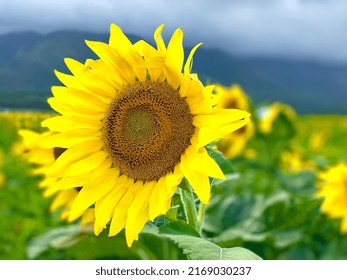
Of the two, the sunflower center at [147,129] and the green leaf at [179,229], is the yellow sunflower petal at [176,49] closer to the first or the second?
the sunflower center at [147,129]

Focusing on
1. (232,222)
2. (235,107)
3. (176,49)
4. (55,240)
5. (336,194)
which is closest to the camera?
(176,49)

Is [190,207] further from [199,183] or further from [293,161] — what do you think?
[293,161]

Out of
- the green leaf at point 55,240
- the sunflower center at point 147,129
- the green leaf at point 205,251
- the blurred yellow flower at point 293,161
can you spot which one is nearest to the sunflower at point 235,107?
the blurred yellow flower at point 293,161

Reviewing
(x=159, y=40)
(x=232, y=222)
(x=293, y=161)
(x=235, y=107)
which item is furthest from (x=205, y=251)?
(x=293, y=161)

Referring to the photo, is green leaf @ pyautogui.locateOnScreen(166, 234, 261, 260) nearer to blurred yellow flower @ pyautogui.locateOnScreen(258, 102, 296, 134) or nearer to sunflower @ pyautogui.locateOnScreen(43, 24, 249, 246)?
sunflower @ pyautogui.locateOnScreen(43, 24, 249, 246)

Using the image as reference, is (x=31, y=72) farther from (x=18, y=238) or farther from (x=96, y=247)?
(x=18, y=238)

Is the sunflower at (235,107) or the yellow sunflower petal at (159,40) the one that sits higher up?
the yellow sunflower petal at (159,40)
